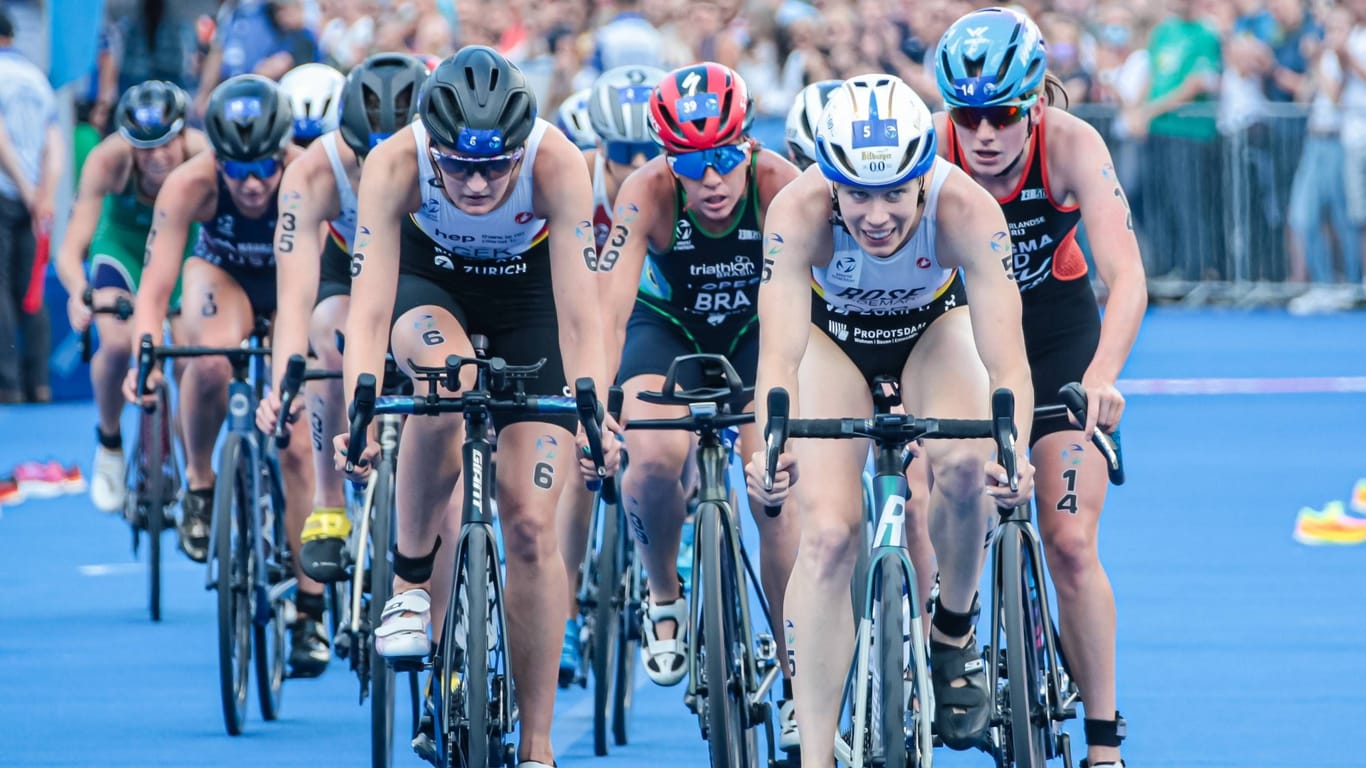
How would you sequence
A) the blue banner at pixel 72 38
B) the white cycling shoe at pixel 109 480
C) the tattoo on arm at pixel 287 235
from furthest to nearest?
the blue banner at pixel 72 38 < the white cycling shoe at pixel 109 480 < the tattoo on arm at pixel 287 235

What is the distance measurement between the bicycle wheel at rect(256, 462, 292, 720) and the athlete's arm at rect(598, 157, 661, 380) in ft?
5.18

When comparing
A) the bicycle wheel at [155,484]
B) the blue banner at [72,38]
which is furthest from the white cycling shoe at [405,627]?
the blue banner at [72,38]

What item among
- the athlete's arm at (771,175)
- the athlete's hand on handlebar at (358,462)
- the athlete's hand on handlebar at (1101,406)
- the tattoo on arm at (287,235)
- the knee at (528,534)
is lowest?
the knee at (528,534)

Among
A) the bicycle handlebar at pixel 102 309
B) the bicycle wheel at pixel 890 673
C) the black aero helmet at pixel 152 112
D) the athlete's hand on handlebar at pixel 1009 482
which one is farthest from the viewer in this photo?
the black aero helmet at pixel 152 112

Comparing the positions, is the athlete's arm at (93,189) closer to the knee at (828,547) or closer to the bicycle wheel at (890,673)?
the knee at (828,547)

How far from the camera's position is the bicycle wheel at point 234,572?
24.6 feet

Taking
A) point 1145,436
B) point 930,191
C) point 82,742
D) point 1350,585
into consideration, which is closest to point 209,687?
point 82,742

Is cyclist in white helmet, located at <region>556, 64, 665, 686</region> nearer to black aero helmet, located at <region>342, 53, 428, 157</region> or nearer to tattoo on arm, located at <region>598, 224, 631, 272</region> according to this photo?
black aero helmet, located at <region>342, 53, 428, 157</region>

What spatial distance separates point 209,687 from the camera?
8.42 meters

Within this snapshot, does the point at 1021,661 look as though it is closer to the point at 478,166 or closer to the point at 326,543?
the point at 478,166

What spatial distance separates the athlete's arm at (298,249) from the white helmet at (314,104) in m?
1.21

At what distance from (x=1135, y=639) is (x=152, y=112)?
473 cm

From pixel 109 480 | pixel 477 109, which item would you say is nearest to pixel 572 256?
pixel 477 109

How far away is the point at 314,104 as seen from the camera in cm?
900
